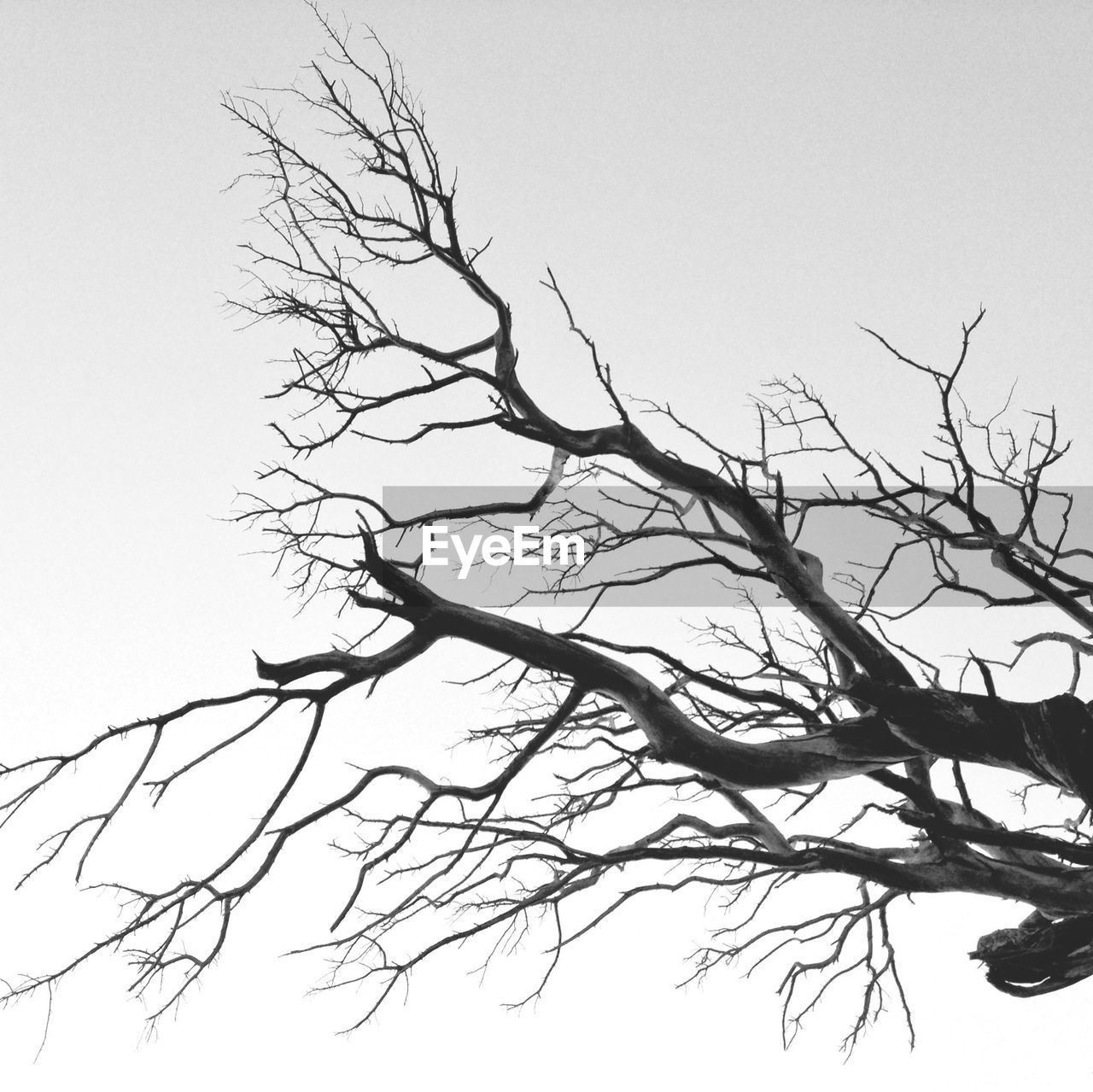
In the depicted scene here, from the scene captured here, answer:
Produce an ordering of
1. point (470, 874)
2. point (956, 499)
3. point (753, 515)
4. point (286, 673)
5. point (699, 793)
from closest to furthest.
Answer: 1. point (286, 673)
2. point (956, 499)
3. point (470, 874)
4. point (753, 515)
5. point (699, 793)

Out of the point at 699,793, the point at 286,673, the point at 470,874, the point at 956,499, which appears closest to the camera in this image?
the point at 286,673

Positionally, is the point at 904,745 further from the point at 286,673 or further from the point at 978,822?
the point at 286,673

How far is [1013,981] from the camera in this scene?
5.93m

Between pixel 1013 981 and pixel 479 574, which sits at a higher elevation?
pixel 479 574

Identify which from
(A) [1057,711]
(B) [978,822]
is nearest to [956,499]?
(A) [1057,711]

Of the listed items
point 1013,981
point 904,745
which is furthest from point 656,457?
point 1013,981

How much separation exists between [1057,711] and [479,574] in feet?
13.0

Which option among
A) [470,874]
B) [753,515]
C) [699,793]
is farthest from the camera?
[699,793]

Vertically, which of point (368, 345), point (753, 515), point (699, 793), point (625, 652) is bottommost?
point (699, 793)

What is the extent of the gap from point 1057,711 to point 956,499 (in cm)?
120

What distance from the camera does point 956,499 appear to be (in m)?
5.43

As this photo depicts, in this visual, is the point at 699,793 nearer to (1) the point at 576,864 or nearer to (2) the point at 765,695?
(2) the point at 765,695

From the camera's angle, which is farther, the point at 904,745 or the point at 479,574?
the point at 479,574

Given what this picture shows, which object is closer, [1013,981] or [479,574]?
[1013,981]
